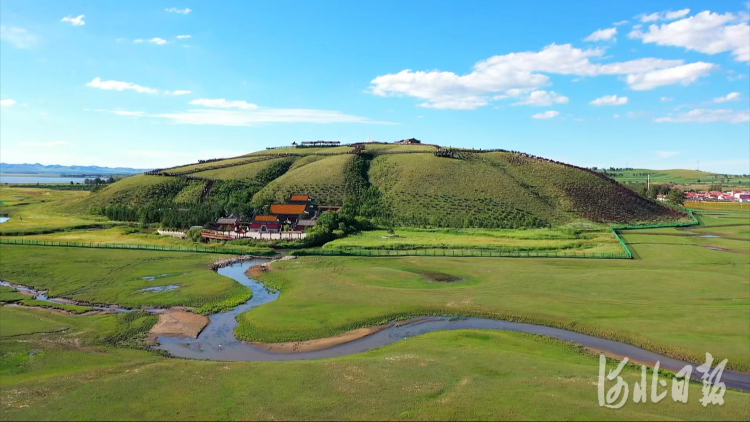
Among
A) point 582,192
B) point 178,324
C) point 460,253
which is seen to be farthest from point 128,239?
point 582,192

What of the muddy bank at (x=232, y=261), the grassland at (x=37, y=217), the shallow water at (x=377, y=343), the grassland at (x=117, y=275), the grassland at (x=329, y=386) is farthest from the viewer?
the grassland at (x=37, y=217)

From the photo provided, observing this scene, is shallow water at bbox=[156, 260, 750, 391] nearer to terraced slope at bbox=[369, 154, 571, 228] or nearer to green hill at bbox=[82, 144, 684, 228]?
terraced slope at bbox=[369, 154, 571, 228]

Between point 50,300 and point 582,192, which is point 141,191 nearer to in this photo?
point 50,300

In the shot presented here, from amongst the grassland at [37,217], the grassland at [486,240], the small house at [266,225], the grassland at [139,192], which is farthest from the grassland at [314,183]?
the grassland at [37,217]

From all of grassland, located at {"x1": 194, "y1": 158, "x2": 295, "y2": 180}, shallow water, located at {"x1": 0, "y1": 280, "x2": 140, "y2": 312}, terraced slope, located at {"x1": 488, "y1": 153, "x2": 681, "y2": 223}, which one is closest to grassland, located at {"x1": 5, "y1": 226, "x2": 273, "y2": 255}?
shallow water, located at {"x1": 0, "y1": 280, "x2": 140, "y2": 312}

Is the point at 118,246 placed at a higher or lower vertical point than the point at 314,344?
higher

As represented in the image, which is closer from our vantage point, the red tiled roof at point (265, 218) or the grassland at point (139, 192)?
the red tiled roof at point (265, 218)

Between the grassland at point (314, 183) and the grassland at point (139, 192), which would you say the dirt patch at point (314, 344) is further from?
the grassland at point (139, 192)
